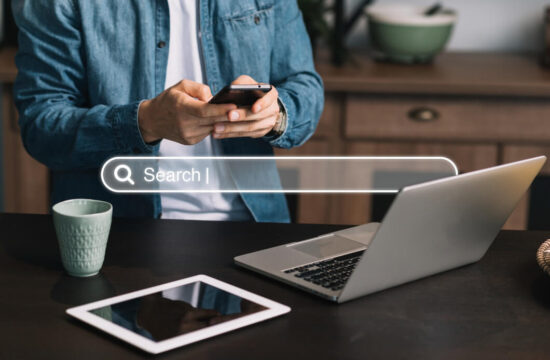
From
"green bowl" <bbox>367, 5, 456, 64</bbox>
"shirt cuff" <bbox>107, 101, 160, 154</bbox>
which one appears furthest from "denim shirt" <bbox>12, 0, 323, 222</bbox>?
"green bowl" <bbox>367, 5, 456, 64</bbox>

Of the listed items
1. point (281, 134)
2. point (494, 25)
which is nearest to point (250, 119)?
point (281, 134)

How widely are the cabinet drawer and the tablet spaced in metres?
1.65

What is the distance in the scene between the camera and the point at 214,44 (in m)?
1.67

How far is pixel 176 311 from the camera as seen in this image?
986mm

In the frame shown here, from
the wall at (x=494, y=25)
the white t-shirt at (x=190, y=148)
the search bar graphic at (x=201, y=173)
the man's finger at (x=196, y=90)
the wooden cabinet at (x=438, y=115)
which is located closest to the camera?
the man's finger at (x=196, y=90)

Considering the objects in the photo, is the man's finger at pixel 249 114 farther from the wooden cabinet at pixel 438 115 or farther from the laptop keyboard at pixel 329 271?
the wooden cabinet at pixel 438 115

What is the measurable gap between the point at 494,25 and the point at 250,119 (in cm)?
205

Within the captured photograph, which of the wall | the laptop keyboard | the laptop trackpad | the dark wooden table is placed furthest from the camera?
the wall

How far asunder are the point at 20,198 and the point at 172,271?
69.9 inches

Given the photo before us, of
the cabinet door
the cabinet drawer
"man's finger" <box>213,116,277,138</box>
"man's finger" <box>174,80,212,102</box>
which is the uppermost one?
"man's finger" <box>174,80,212,102</box>

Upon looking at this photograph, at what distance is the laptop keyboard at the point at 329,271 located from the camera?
42.6 inches

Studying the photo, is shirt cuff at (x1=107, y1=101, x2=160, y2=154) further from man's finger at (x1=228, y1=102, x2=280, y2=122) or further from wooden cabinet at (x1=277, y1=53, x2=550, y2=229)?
wooden cabinet at (x1=277, y1=53, x2=550, y2=229)

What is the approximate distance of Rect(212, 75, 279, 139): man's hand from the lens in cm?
129

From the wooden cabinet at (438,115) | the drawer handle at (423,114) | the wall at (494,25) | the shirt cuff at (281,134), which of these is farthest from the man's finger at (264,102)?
the wall at (494,25)
